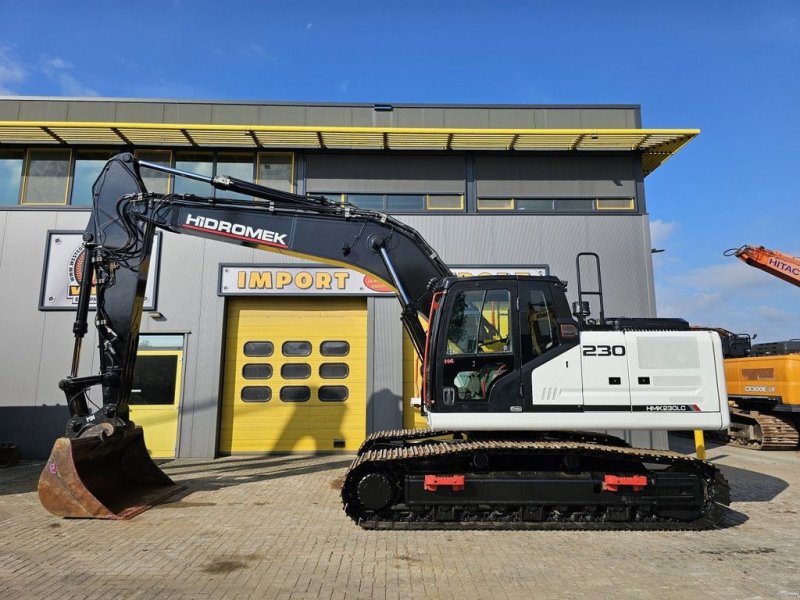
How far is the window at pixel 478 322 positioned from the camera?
19.4 ft

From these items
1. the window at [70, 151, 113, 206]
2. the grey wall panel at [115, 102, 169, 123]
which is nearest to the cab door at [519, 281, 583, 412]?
the grey wall panel at [115, 102, 169, 123]

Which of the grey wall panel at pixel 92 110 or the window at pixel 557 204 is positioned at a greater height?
the grey wall panel at pixel 92 110

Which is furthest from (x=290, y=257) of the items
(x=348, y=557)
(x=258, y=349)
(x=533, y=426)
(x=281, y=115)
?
(x=348, y=557)

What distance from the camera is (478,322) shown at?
236 inches

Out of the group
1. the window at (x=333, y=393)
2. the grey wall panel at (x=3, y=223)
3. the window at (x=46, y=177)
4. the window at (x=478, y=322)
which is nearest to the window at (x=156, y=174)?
the window at (x=46, y=177)

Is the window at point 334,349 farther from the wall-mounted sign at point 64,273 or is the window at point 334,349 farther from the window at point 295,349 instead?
the wall-mounted sign at point 64,273

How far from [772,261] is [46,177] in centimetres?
1940

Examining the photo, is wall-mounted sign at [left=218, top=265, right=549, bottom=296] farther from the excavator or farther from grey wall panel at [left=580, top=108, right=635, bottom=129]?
grey wall panel at [left=580, top=108, right=635, bottom=129]

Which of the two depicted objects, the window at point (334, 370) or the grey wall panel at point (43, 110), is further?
the grey wall panel at point (43, 110)

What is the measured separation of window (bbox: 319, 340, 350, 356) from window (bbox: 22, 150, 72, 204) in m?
6.69

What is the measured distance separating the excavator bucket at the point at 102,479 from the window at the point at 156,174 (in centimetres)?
625

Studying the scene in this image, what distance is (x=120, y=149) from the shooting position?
11.9m

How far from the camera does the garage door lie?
10.9m

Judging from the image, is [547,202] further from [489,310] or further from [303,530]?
[303,530]
